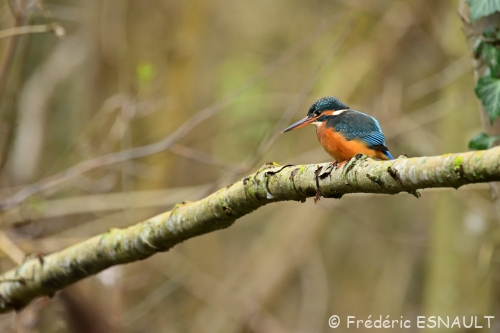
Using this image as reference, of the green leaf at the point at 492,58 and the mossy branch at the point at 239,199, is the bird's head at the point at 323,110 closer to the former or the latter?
the green leaf at the point at 492,58

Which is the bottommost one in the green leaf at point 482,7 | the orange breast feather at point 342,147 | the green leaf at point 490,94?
the orange breast feather at point 342,147

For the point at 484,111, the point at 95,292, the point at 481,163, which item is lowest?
the point at 481,163

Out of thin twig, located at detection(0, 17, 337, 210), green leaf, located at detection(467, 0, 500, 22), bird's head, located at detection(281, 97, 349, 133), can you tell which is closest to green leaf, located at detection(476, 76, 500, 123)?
green leaf, located at detection(467, 0, 500, 22)

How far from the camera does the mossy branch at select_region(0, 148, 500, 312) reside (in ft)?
4.45

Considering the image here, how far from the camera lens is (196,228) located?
218 cm

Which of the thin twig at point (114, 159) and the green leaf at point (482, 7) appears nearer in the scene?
the green leaf at point (482, 7)

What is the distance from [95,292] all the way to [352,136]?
138 inches

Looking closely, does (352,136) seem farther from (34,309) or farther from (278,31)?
(278,31)

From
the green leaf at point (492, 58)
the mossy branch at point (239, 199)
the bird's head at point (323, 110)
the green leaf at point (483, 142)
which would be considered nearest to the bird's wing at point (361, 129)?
the bird's head at point (323, 110)

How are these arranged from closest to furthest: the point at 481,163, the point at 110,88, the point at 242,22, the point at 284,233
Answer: the point at 481,163 < the point at 110,88 < the point at 284,233 < the point at 242,22

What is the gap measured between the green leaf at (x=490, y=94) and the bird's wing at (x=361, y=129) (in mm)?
479

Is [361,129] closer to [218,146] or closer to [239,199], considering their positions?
[239,199]

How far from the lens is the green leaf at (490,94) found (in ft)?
8.30

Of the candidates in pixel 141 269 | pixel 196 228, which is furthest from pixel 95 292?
pixel 196 228
